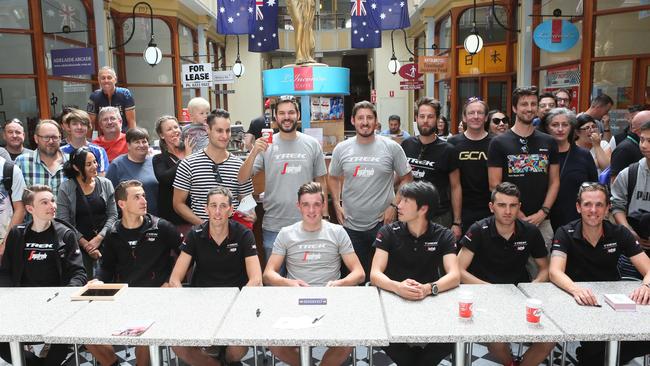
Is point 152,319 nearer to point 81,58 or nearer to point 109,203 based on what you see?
point 109,203

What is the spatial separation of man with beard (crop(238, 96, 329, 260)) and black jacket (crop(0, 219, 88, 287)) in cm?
123

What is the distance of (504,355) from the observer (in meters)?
3.23

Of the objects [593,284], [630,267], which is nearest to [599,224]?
[593,284]

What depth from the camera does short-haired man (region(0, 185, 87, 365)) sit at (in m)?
3.35

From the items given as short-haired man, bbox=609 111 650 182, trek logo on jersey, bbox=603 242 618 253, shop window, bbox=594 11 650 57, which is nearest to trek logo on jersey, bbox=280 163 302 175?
trek logo on jersey, bbox=603 242 618 253

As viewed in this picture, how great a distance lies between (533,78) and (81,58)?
337 inches

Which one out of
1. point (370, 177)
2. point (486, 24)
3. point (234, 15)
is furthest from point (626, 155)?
point (486, 24)

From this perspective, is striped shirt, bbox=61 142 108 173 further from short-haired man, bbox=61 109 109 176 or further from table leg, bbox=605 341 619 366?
table leg, bbox=605 341 619 366

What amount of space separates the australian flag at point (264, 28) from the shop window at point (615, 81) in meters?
5.87

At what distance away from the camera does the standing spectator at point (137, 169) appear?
163 inches

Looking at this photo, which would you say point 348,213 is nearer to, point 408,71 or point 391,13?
point 391,13

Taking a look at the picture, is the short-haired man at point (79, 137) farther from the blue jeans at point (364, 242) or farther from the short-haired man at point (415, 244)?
the short-haired man at point (415, 244)

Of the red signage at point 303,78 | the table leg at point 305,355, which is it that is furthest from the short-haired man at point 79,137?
the red signage at point 303,78

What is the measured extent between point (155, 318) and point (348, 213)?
180cm
